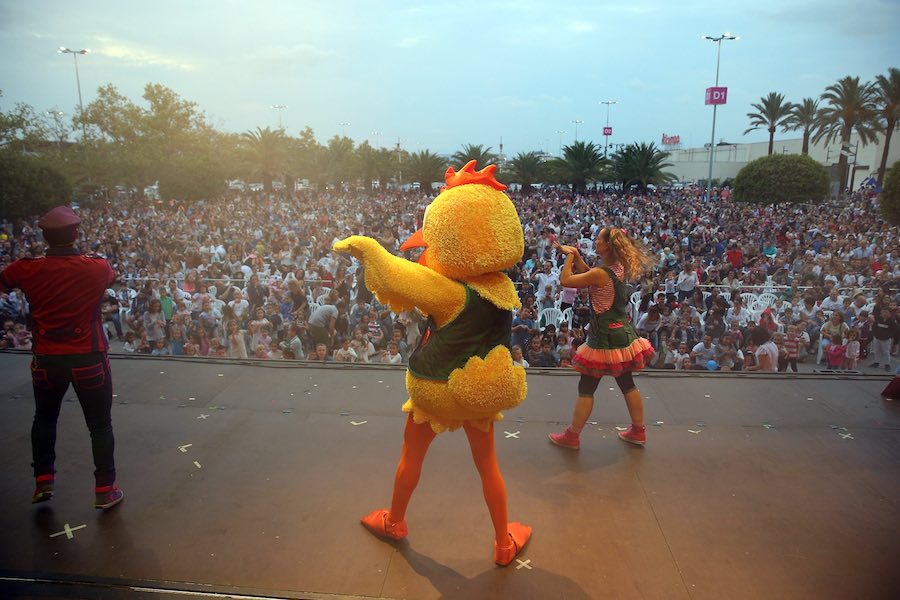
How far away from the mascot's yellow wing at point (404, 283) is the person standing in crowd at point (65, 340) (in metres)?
1.53

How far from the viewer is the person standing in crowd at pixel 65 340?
9.16 feet

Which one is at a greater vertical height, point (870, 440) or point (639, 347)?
point (639, 347)

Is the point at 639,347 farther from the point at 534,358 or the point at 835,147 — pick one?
the point at 835,147

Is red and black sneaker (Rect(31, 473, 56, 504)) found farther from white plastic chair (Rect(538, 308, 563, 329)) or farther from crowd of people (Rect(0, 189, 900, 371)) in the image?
white plastic chair (Rect(538, 308, 563, 329))

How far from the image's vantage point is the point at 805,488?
3262 mm

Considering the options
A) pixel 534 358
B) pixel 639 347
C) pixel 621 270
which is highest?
pixel 621 270

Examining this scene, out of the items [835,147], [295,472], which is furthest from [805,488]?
[835,147]

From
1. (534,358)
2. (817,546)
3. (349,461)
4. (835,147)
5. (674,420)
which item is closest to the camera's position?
(817,546)

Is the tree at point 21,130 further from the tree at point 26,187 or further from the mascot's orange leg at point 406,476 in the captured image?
the mascot's orange leg at point 406,476

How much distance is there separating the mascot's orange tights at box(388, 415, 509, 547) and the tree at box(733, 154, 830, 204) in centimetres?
2381

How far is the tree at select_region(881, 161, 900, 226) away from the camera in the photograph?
43.3ft

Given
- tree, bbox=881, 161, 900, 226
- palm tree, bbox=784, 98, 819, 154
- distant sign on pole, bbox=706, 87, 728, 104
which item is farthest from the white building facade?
tree, bbox=881, 161, 900, 226

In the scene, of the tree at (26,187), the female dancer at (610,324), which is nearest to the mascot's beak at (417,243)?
the female dancer at (610,324)

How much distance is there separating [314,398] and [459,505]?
188 centimetres
